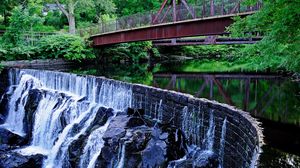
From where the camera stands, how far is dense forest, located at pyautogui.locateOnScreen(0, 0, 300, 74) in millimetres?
9359

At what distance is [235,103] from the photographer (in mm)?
14758

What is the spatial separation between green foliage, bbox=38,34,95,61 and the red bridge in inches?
77.1

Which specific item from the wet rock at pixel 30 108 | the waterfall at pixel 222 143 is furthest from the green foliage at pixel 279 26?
the wet rock at pixel 30 108

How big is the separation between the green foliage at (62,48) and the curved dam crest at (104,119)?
979 centimetres

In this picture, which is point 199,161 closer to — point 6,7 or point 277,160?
point 277,160

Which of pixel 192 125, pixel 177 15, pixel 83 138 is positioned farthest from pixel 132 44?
pixel 192 125

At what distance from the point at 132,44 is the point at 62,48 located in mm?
7327

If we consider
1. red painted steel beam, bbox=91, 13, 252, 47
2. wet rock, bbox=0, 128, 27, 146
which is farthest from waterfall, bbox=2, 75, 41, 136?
red painted steel beam, bbox=91, 13, 252, 47

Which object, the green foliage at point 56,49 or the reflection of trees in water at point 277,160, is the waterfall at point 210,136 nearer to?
the reflection of trees in water at point 277,160

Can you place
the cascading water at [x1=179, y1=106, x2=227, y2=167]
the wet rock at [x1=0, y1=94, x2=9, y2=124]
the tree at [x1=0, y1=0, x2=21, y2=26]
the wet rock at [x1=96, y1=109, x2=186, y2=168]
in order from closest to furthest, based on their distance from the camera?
the cascading water at [x1=179, y1=106, x2=227, y2=167] → the wet rock at [x1=96, y1=109, x2=186, y2=168] → the wet rock at [x1=0, y1=94, x2=9, y2=124] → the tree at [x1=0, y1=0, x2=21, y2=26]

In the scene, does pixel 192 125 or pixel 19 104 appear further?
pixel 19 104

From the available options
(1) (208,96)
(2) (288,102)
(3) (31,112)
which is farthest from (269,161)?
(3) (31,112)

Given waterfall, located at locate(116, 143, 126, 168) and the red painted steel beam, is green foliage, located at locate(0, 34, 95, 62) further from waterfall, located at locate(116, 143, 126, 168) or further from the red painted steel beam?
waterfall, located at locate(116, 143, 126, 168)

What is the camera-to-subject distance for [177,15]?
22078 millimetres
